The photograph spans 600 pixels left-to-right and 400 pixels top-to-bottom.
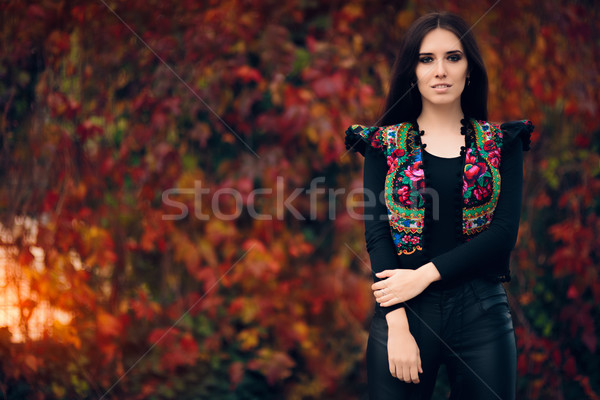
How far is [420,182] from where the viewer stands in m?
1.66

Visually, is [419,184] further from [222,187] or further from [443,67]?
[222,187]

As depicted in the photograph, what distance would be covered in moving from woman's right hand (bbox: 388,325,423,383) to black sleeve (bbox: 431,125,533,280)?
19 centimetres

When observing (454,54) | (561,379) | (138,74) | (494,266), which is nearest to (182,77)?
(138,74)

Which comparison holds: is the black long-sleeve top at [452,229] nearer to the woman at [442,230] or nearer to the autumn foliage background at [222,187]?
the woman at [442,230]

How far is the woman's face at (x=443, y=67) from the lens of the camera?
168 cm

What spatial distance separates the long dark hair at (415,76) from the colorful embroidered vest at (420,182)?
0.33 feet

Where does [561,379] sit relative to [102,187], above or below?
below

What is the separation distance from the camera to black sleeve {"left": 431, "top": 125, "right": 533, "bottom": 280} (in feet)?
5.16

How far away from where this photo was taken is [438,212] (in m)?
1.66

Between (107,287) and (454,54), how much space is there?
2.44 m

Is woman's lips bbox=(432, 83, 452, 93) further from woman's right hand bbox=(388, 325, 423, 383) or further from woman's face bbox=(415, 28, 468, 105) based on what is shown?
woman's right hand bbox=(388, 325, 423, 383)

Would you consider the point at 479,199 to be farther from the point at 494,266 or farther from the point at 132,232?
the point at 132,232

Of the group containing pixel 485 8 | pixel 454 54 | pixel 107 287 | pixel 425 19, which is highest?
pixel 485 8

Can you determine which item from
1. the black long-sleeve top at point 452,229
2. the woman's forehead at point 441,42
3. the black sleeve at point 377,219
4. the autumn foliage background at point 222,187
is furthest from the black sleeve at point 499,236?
the autumn foliage background at point 222,187
